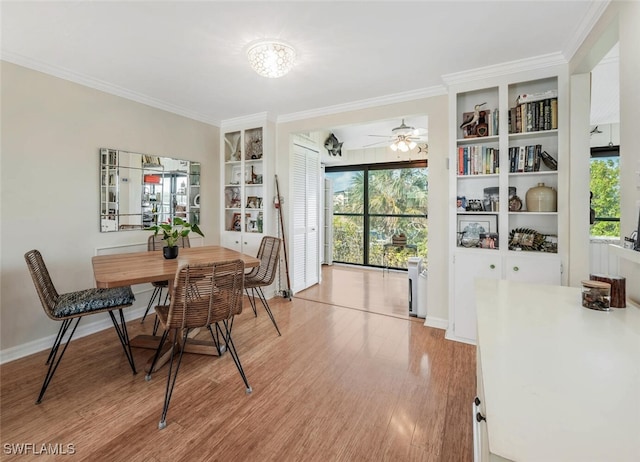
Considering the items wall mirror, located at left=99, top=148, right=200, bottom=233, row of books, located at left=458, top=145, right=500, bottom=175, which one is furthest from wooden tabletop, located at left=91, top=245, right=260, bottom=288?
row of books, located at left=458, top=145, right=500, bottom=175

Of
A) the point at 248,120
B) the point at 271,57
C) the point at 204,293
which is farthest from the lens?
the point at 248,120

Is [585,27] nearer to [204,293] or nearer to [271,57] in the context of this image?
[271,57]

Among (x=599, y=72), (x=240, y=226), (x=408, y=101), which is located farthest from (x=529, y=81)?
(x=240, y=226)

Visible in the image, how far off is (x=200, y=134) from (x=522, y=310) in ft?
13.7

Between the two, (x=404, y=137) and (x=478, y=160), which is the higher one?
(x=404, y=137)

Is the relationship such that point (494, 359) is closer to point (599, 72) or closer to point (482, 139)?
point (482, 139)

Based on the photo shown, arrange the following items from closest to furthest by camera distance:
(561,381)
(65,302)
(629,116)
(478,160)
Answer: (561,381) → (629,116) → (65,302) → (478,160)

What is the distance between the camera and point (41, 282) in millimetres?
2023

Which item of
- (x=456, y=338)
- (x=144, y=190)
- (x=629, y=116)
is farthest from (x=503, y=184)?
(x=144, y=190)

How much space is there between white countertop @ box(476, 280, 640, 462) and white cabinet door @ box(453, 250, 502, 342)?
4.66ft

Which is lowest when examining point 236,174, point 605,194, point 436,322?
point 436,322

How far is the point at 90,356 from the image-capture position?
251 cm

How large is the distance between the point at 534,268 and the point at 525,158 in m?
0.98

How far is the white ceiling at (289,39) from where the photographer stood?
189 centimetres
